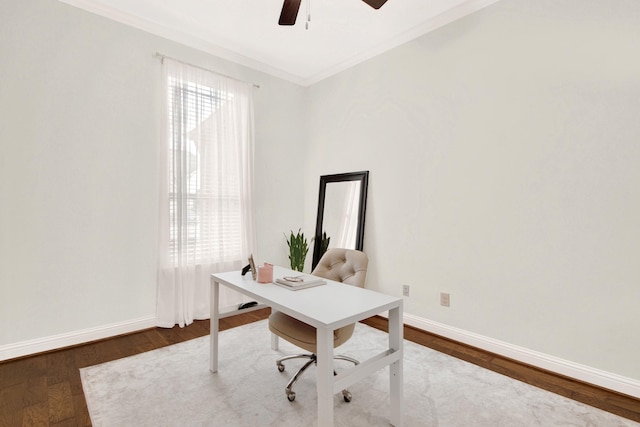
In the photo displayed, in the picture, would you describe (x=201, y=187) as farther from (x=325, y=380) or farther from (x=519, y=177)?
(x=519, y=177)

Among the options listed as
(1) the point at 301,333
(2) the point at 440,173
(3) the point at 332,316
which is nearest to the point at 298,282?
(1) the point at 301,333

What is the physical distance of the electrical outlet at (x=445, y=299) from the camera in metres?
2.72

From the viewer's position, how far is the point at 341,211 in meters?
3.62

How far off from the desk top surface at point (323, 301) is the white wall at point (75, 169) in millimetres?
1451

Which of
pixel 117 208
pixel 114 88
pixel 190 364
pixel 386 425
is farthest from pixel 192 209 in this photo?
pixel 386 425

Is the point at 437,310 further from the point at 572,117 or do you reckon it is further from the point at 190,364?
the point at 190,364

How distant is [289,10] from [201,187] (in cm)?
194

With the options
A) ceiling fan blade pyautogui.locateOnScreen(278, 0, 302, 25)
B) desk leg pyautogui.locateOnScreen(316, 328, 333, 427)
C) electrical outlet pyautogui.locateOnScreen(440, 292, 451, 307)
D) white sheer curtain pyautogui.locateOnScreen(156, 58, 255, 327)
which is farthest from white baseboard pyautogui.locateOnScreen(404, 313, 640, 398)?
ceiling fan blade pyautogui.locateOnScreen(278, 0, 302, 25)

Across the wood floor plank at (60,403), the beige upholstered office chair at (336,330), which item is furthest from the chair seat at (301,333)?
the wood floor plank at (60,403)

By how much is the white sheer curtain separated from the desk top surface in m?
1.31

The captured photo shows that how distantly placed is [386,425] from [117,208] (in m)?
2.74

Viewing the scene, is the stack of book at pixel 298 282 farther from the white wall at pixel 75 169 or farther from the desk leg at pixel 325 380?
the white wall at pixel 75 169

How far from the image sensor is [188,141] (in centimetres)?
312

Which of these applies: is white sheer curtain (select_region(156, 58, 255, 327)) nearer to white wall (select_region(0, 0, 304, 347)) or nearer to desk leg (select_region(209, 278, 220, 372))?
white wall (select_region(0, 0, 304, 347))
